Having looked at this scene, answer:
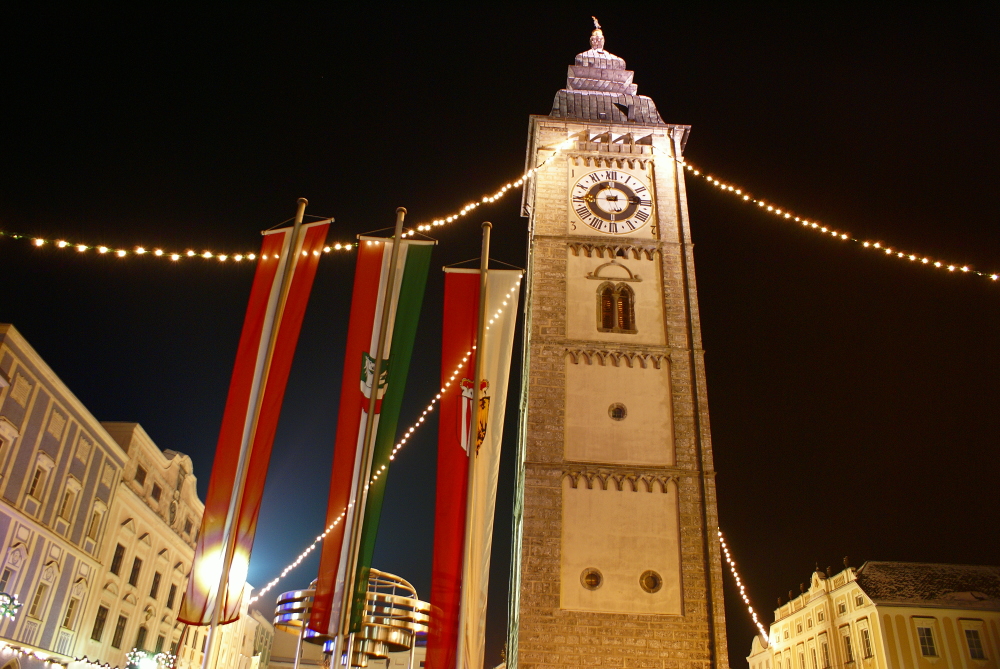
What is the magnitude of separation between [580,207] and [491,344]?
37.4 ft

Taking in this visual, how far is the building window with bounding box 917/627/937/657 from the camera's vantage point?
31.7 meters

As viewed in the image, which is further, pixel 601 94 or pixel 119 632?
pixel 119 632

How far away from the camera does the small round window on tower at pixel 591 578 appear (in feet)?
54.9

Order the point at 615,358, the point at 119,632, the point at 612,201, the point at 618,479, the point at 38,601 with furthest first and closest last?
the point at 119,632 < the point at 38,601 < the point at 612,201 < the point at 615,358 < the point at 618,479

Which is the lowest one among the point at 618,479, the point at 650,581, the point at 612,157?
the point at 650,581

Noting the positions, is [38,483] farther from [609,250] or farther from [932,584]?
[932,584]

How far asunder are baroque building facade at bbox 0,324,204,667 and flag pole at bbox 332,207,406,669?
14.4 meters

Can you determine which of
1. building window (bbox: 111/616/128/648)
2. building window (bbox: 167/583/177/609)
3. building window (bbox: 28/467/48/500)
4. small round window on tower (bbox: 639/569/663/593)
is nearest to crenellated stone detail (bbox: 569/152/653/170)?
small round window on tower (bbox: 639/569/663/593)

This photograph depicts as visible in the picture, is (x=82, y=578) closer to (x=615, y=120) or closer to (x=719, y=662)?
(x=719, y=662)

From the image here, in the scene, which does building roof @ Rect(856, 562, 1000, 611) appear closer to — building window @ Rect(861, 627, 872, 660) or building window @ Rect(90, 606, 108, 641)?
building window @ Rect(861, 627, 872, 660)

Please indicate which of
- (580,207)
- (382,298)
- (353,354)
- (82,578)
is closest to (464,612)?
(353,354)

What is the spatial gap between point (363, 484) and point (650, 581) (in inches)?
345

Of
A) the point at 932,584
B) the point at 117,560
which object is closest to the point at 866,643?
the point at 932,584

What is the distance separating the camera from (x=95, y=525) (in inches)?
1105
